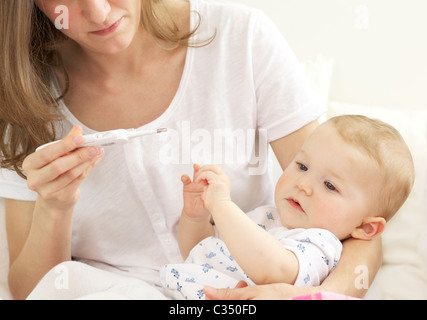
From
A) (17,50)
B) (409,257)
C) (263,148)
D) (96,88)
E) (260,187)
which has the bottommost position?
(409,257)

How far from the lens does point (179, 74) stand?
1434 millimetres

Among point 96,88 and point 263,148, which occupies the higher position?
point 96,88

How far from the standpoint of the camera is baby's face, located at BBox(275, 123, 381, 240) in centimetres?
118

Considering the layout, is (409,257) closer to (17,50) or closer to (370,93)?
(370,93)

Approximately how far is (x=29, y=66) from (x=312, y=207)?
74 cm

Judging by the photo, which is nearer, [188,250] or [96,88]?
[188,250]

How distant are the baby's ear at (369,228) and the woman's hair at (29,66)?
60 cm

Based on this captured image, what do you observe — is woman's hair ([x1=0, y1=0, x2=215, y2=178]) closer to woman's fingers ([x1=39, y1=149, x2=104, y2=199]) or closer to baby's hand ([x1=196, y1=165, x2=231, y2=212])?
woman's fingers ([x1=39, y1=149, x2=104, y2=199])

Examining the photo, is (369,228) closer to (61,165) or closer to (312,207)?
(312,207)

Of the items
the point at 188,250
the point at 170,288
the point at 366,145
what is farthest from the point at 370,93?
the point at 170,288

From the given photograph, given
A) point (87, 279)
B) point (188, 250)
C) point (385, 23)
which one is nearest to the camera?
point (87, 279)

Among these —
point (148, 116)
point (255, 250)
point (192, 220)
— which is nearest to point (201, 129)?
point (148, 116)

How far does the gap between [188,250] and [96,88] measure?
19.3 inches

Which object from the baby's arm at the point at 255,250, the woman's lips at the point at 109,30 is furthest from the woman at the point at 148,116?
the baby's arm at the point at 255,250
